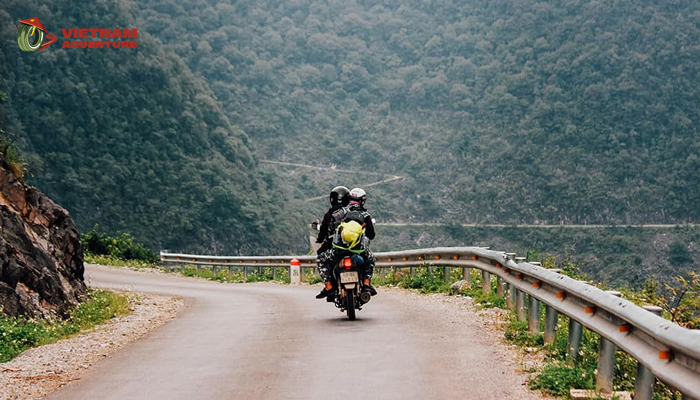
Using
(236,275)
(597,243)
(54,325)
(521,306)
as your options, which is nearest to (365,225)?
(521,306)

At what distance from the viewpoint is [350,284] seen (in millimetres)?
13078

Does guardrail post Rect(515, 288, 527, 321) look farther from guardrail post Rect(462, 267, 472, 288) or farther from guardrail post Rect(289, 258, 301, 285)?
guardrail post Rect(289, 258, 301, 285)

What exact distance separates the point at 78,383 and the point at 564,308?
4885 mm

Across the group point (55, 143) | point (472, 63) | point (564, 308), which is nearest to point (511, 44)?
point (472, 63)

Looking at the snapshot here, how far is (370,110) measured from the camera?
149 meters

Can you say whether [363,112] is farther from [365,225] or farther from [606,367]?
[606,367]

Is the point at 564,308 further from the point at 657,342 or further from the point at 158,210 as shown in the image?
the point at 158,210

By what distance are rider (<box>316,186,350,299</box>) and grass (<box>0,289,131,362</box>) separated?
3.73 meters

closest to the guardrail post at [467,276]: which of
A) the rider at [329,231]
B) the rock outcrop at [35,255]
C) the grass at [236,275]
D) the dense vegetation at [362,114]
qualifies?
the rider at [329,231]

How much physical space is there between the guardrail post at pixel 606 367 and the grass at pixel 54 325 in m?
6.75

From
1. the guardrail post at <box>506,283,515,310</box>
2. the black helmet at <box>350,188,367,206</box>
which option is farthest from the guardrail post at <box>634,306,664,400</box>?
the black helmet at <box>350,188,367,206</box>

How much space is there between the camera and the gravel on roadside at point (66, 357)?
8539 millimetres

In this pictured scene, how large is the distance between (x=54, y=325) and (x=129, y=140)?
83064mm

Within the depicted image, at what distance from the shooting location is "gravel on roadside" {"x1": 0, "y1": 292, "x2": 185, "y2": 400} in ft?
28.0
